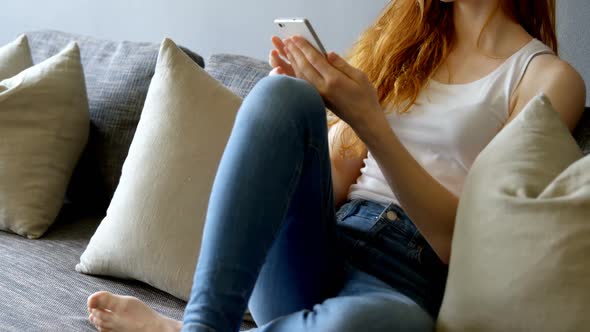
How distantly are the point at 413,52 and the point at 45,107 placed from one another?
88 cm

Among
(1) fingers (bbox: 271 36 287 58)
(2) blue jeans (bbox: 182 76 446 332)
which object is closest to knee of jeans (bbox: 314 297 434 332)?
(2) blue jeans (bbox: 182 76 446 332)

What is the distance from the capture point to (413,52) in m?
1.47

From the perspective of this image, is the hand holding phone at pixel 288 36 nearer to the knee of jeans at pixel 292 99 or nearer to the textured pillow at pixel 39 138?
the knee of jeans at pixel 292 99

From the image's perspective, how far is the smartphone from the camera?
45.3 inches

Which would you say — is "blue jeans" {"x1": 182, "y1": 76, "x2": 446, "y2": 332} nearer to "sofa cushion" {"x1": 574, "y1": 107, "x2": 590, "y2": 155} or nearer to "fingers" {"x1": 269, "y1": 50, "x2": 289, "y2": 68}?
"fingers" {"x1": 269, "y1": 50, "x2": 289, "y2": 68}

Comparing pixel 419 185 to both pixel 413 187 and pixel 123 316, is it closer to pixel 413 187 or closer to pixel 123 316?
pixel 413 187

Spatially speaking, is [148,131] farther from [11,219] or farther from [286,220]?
[286,220]

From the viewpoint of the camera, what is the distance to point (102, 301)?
130 cm

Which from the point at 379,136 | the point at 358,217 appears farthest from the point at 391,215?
the point at 379,136

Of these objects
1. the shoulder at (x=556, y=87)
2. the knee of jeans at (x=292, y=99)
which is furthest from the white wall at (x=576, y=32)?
the knee of jeans at (x=292, y=99)

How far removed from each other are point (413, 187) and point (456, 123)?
206mm

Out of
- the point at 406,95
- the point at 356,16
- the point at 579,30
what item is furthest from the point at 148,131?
the point at 579,30

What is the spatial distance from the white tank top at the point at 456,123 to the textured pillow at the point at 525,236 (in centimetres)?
20

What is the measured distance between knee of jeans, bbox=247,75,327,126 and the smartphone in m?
0.09
